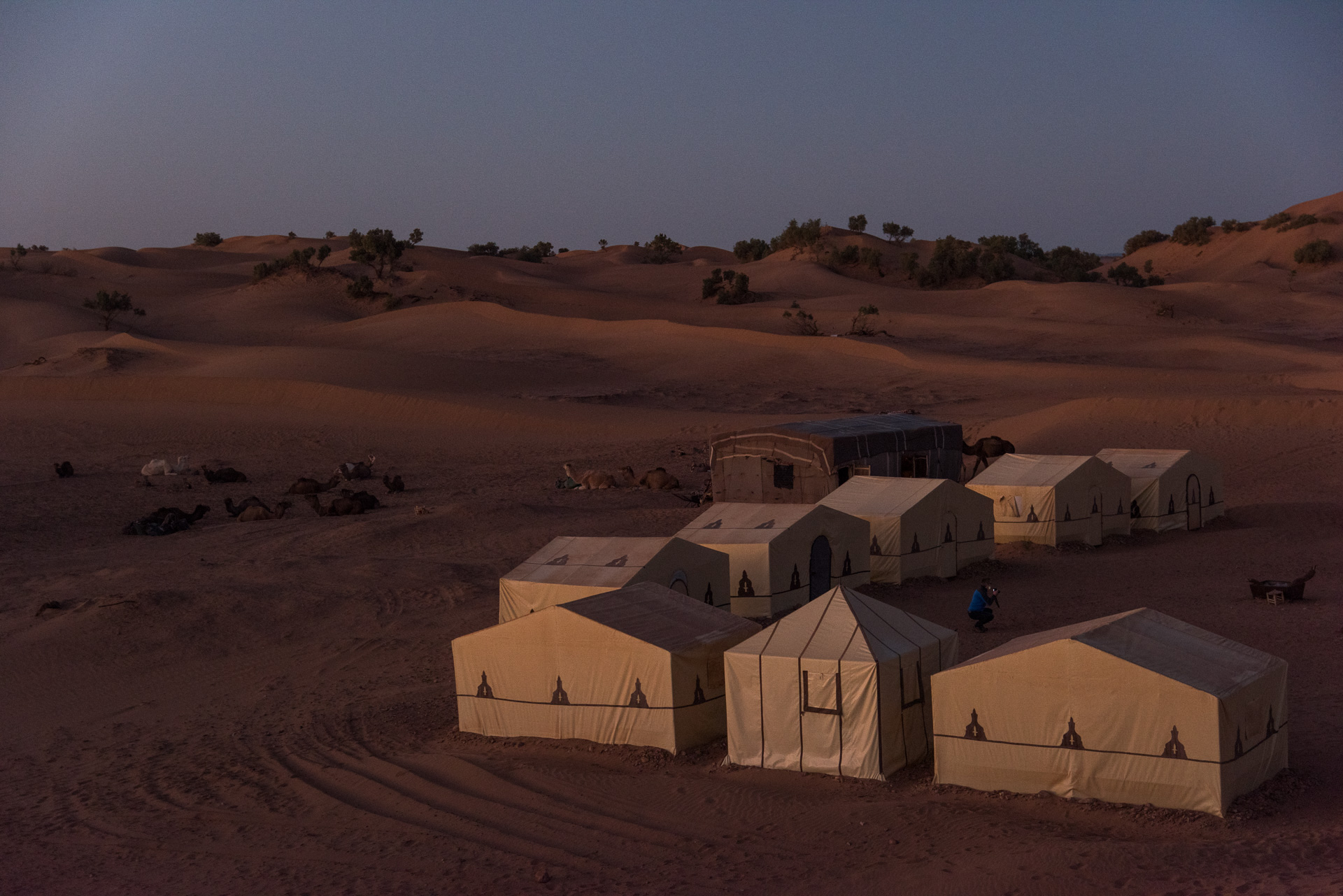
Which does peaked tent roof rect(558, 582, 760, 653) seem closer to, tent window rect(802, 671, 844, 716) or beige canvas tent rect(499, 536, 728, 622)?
tent window rect(802, 671, 844, 716)

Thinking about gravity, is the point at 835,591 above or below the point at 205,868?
above

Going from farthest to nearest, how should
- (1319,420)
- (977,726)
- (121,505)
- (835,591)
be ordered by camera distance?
(1319,420), (121,505), (835,591), (977,726)

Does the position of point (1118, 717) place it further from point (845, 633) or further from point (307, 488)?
point (307, 488)

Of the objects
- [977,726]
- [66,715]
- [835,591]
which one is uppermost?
[835,591]

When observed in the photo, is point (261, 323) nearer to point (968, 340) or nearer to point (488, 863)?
point (968, 340)

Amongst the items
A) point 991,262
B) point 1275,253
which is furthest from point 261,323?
point 1275,253

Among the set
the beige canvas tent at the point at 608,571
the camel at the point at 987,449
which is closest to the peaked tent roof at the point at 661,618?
the beige canvas tent at the point at 608,571

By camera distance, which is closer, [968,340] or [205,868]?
[205,868]
